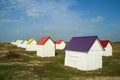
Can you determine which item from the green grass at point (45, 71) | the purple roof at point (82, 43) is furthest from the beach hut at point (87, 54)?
the green grass at point (45, 71)

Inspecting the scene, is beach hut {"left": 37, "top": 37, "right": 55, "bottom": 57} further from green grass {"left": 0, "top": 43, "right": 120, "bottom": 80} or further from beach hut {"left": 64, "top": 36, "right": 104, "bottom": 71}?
beach hut {"left": 64, "top": 36, "right": 104, "bottom": 71}

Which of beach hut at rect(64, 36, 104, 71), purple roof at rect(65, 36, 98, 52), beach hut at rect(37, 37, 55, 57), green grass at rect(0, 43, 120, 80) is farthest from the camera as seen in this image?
beach hut at rect(37, 37, 55, 57)

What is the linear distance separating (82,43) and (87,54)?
3.42m

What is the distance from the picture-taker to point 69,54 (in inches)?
1369

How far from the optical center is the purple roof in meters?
30.6

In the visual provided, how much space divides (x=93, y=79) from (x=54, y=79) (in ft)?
16.9

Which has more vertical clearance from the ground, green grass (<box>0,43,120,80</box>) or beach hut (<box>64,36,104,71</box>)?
beach hut (<box>64,36,104,71</box>)

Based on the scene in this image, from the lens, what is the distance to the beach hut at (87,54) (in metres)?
30.1

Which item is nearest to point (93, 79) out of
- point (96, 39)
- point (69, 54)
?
point (96, 39)

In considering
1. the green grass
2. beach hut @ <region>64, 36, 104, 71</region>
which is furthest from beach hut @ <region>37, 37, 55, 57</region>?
beach hut @ <region>64, 36, 104, 71</region>

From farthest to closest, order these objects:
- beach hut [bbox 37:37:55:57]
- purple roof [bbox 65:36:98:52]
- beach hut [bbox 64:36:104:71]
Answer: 1. beach hut [bbox 37:37:55:57]
2. purple roof [bbox 65:36:98:52]
3. beach hut [bbox 64:36:104:71]

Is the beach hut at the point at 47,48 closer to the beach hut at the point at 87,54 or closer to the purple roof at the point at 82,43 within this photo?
the purple roof at the point at 82,43

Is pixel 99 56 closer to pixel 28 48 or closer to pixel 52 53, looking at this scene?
pixel 52 53

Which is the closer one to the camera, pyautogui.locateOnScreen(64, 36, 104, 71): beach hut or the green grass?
the green grass
